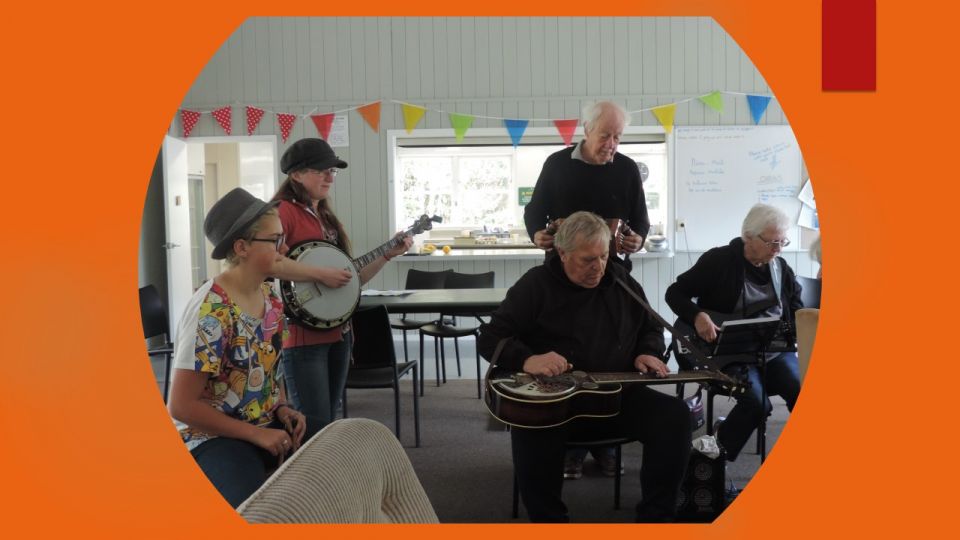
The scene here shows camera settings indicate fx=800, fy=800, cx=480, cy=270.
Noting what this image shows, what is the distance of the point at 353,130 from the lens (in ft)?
23.3

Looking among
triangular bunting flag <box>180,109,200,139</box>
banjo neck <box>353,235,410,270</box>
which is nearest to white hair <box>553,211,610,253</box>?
banjo neck <box>353,235,410,270</box>

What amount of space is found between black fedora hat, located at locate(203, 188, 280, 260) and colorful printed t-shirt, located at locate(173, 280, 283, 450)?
11 centimetres

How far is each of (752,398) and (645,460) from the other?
800 mm

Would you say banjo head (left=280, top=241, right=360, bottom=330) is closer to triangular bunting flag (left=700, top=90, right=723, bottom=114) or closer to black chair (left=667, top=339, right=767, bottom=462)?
black chair (left=667, top=339, right=767, bottom=462)

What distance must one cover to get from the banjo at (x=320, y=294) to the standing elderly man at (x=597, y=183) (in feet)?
2.49

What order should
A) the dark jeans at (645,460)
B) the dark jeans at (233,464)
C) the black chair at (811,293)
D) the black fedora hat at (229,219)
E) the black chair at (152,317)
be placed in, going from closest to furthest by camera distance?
the dark jeans at (233,464), the black fedora hat at (229,219), the dark jeans at (645,460), the black chair at (811,293), the black chair at (152,317)

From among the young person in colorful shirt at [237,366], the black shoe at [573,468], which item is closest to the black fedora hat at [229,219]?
the young person in colorful shirt at [237,366]

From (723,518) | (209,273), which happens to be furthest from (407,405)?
(209,273)

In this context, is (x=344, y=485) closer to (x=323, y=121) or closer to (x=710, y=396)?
(x=710, y=396)

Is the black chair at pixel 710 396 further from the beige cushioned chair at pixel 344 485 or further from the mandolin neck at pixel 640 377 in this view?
the beige cushioned chair at pixel 344 485

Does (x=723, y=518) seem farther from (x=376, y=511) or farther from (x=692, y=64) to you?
(x=692, y=64)

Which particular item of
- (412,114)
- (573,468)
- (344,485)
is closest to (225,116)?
(412,114)

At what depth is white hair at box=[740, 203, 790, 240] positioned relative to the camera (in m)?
3.31

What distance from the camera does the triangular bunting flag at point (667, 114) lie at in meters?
6.99
